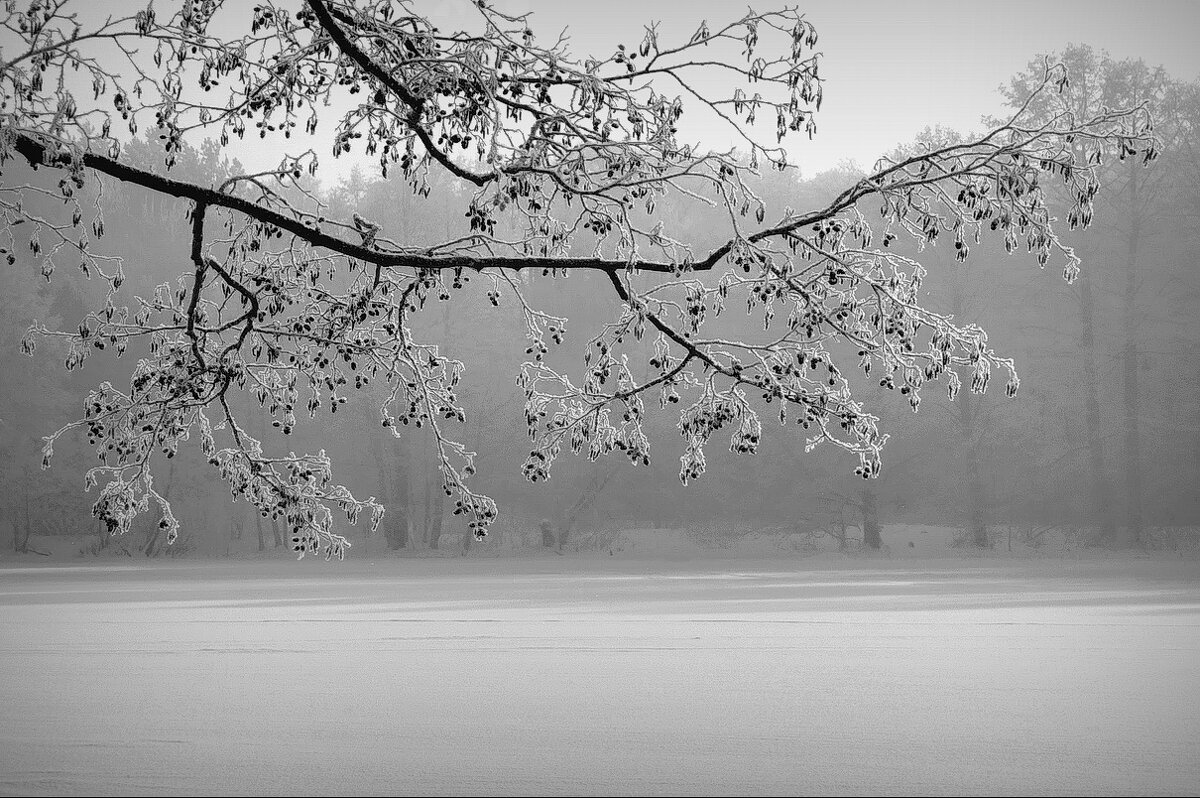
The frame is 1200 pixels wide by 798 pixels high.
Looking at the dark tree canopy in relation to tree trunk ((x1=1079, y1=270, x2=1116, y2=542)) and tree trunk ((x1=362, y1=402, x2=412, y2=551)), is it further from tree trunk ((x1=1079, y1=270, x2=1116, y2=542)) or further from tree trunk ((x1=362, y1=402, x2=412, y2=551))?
tree trunk ((x1=362, y1=402, x2=412, y2=551))

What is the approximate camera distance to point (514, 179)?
154 inches

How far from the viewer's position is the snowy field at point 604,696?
4.48 metres

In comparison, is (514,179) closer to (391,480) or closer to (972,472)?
(972,472)

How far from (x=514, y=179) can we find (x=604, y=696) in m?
3.58

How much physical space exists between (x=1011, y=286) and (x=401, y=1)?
31817mm

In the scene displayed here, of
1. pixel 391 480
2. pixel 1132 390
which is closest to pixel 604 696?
pixel 1132 390

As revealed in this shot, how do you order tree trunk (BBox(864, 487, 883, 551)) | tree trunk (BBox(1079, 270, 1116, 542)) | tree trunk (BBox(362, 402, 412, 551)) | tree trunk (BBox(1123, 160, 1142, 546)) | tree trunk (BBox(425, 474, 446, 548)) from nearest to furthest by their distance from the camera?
tree trunk (BBox(1123, 160, 1142, 546))
tree trunk (BBox(1079, 270, 1116, 542))
tree trunk (BBox(864, 487, 883, 551))
tree trunk (BBox(425, 474, 446, 548))
tree trunk (BBox(362, 402, 412, 551))

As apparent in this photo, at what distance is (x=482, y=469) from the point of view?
1332 inches

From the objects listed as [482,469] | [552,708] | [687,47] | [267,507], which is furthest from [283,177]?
[482,469]

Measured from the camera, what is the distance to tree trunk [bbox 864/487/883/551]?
93.6ft

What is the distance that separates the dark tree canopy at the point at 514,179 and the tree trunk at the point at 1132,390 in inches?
1056

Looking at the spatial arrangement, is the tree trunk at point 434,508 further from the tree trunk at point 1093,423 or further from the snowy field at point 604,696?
the snowy field at point 604,696

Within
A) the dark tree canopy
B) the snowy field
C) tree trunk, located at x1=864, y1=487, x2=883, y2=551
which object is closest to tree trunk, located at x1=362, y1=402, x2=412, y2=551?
tree trunk, located at x1=864, y1=487, x2=883, y2=551

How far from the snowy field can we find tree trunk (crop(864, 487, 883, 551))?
13913mm
